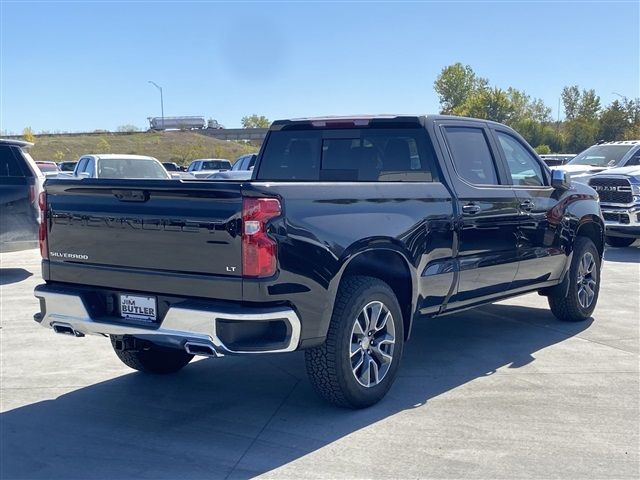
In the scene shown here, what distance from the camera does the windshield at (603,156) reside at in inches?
682

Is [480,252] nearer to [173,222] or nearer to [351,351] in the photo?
[351,351]

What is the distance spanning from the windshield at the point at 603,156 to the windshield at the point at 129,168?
9629 mm

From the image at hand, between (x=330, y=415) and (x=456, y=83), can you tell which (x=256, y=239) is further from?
(x=456, y=83)

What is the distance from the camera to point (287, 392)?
5.86 metres

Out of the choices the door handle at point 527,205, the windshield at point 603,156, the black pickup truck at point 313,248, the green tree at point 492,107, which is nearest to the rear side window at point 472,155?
the black pickup truck at point 313,248

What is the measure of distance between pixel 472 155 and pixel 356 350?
232cm

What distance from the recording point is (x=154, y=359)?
20.5 feet

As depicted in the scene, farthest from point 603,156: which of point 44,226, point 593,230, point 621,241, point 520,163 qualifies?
point 44,226

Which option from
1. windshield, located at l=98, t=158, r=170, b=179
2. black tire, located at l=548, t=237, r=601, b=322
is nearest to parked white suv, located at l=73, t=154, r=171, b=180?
windshield, located at l=98, t=158, r=170, b=179

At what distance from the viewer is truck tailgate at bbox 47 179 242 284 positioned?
4590mm

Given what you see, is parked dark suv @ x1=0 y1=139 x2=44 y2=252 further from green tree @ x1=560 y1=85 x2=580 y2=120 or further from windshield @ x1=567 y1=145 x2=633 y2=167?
green tree @ x1=560 y1=85 x2=580 y2=120

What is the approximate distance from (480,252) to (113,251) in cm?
304

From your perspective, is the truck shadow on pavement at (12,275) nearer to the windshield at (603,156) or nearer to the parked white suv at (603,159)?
the parked white suv at (603,159)

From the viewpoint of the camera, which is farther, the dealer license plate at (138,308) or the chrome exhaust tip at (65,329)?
the chrome exhaust tip at (65,329)
